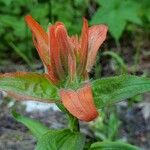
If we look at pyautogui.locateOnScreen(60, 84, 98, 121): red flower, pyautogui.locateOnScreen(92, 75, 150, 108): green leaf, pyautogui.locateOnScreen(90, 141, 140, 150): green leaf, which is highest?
pyautogui.locateOnScreen(60, 84, 98, 121): red flower

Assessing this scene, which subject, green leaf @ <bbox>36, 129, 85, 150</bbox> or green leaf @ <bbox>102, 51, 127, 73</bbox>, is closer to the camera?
green leaf @ <bbox>36, 129, 85, 150</bbox>

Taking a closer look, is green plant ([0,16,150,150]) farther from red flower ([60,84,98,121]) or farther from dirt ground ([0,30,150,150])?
dirt ground ([0,30,150,150])

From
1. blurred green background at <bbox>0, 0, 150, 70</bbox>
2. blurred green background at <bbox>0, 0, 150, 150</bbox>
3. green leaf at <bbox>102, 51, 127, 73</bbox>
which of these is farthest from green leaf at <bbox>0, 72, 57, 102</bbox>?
blurred green background at <bbox>0, 0, 150, 70</bbox>

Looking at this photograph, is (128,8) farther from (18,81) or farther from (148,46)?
(18,81)

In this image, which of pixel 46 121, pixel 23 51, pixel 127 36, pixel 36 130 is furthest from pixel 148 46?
pixel 36 130

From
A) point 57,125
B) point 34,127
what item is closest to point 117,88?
point 34,127

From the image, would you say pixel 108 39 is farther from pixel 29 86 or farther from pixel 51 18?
pixel 29 86

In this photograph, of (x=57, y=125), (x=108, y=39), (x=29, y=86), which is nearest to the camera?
(x=29, y=86)
